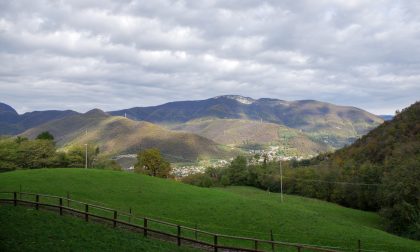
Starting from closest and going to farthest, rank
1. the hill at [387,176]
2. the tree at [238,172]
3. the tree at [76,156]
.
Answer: the hill at [387,176]
the tree at [76,156]
the tree at [238,172]

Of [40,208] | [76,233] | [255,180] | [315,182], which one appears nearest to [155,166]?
[255,180]

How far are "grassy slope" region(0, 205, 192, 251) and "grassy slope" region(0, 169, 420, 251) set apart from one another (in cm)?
1209

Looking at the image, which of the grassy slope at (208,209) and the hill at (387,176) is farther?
the hill at (387,176)

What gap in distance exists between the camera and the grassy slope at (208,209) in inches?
1706

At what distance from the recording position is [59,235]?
2873 centimetres

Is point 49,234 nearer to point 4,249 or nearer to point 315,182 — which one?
point 4,249

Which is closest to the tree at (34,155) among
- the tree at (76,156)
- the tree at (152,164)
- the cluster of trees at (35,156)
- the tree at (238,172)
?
the cluster of trees at (35,156)

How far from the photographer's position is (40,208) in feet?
125

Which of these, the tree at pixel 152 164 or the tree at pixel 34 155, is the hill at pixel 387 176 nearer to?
the tree at pixel 152 164

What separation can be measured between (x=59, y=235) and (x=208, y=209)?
2524cm

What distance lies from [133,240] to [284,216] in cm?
2537

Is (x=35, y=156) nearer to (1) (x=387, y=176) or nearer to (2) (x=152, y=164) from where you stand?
(2) (x=152, y=164)

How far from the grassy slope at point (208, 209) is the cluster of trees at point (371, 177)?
6.93 meters

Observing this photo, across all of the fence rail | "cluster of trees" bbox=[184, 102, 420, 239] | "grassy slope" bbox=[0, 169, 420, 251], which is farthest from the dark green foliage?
the fence rail
